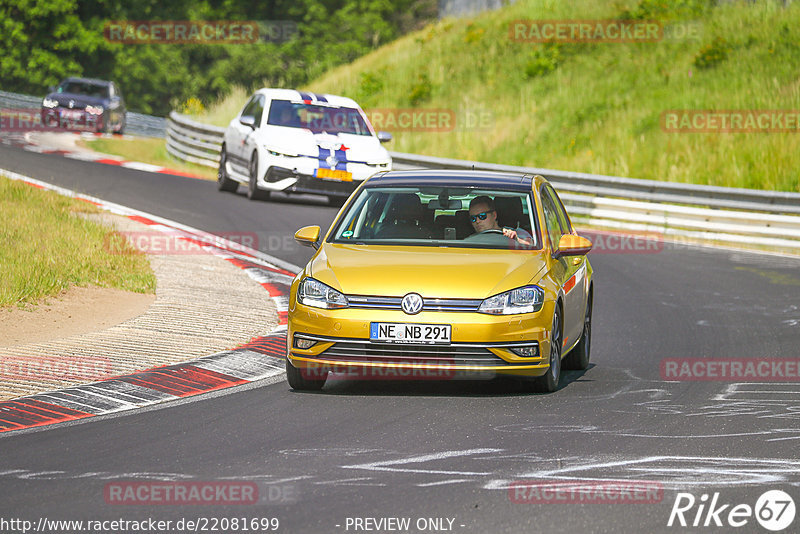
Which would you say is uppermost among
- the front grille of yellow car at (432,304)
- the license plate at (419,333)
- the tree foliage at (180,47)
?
the tree foliage at (180,47)

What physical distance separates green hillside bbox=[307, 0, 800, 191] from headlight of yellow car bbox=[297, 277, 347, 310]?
17.5m

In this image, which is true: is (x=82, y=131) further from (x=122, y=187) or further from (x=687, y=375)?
(x=687, y=375)

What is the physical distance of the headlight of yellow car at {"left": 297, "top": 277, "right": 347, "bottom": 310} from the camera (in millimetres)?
9008

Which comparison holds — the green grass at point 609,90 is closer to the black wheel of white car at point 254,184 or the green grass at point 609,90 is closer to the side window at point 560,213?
the black wheel of white car at point 254,184

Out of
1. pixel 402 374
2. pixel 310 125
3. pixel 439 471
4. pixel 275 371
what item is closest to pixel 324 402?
pixel 402 374

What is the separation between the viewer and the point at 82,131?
129ft

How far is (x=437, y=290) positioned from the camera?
29.1ft

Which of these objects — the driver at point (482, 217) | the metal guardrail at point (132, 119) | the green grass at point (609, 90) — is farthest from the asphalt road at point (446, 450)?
the metal guardrail at point (132, 119)

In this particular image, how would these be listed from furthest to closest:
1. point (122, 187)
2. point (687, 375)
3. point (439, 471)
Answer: point (122, 187), point (687, 375), point (439, 471)

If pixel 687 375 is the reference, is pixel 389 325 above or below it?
above

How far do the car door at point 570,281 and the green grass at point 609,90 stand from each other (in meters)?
15.1

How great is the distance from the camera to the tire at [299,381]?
30.6 feet

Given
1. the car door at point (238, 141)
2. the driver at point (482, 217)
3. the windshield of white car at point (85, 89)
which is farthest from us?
the windshield of white car at point (85, 89)

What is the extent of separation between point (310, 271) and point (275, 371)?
3.98ft
